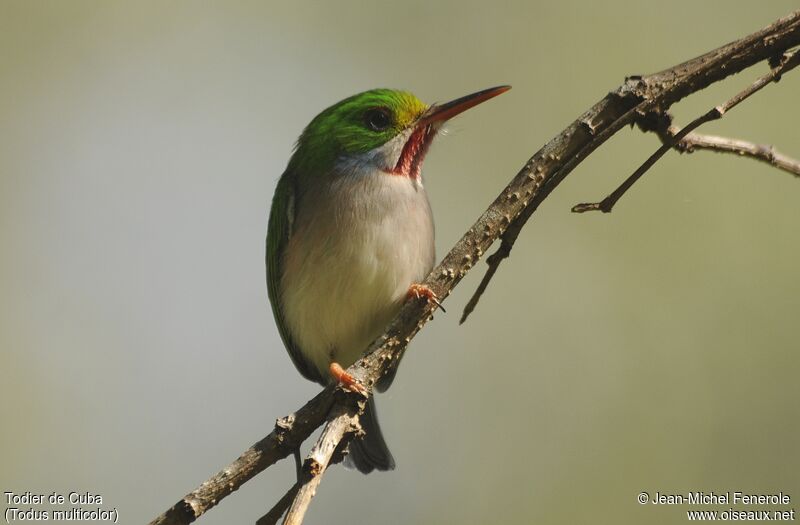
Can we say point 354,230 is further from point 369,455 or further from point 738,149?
point 738,149

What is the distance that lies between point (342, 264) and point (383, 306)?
26 cm

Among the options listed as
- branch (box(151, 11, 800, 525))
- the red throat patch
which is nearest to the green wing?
the red throat patch

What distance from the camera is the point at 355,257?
3.74 meters

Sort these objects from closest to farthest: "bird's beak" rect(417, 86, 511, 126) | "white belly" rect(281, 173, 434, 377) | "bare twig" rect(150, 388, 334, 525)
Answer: "bare twig" rect(150, 388, 334, 525) < "white belly" rect(281, 173, 434, 377) < "bird's beak" rect(417, 86, 511, 126)

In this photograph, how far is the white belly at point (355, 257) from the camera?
3719mm

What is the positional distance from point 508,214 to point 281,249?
202 cm

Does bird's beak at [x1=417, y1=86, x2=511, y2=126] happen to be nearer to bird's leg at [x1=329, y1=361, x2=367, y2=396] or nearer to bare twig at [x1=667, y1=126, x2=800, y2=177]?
bare twig at [x1=667, y1=126, x2=800, y2=177]

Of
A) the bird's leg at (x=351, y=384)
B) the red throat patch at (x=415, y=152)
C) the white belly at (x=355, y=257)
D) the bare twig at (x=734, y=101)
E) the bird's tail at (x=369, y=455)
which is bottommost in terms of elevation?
the bird's leg at (x=351, y=384)

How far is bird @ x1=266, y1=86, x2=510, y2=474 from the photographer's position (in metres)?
3.75

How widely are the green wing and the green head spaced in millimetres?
185

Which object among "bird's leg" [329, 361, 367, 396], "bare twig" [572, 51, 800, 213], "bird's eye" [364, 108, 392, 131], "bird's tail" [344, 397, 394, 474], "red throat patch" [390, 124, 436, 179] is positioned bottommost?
"bird's leg" [329, 361, 367, 396]

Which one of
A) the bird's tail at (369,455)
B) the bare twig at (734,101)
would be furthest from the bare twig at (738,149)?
the bird's tail at (369,455)

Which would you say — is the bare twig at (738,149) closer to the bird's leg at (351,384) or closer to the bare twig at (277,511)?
the bird's leg at (351,384)

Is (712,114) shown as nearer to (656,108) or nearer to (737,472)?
(656,108)
